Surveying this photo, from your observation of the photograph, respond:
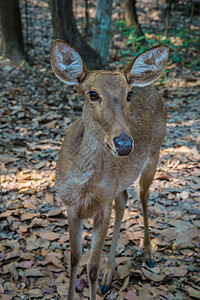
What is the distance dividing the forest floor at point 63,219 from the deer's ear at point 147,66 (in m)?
2.41

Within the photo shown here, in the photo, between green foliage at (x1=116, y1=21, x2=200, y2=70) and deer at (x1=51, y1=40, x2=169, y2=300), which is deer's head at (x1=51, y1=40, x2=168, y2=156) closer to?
deer at (x1=51, y1=40, x2=169, y2=300)

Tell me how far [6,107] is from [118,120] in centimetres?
597

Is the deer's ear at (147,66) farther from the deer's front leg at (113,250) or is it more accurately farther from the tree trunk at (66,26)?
the tree trunk at (66,26)

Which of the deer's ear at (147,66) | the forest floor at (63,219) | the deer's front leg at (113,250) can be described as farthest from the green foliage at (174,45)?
the deer's ear at (147,66)

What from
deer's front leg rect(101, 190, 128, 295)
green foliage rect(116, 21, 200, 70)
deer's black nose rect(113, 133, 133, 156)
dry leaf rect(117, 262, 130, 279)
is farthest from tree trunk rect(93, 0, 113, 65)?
deer's black nose rect(113, 133, 133, 156)

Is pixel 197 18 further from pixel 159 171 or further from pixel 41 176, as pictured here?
A: pixel 41 176

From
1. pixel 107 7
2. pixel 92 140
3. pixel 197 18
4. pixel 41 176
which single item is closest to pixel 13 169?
pixel 41 176

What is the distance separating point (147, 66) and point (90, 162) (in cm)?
113

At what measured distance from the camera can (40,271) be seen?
4.05 meters

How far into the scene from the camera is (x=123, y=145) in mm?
2535

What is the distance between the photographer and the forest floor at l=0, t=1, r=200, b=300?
3.97 m

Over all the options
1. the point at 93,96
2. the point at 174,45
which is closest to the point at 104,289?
the point at 93,96

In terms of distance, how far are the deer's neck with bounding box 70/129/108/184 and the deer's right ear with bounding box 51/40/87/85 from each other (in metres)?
0.55

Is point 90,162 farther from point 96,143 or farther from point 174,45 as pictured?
point 174,45
